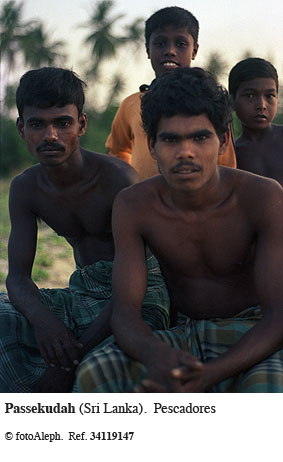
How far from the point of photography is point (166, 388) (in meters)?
2.17

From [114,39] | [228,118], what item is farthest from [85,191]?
[114,39]

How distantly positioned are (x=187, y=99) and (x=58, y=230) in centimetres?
131

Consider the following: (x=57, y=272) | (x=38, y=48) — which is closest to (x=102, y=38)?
(x=38, y=48)

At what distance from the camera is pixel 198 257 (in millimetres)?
2719

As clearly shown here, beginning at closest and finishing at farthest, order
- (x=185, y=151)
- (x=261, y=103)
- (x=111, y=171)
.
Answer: (x=185, y=151) → (x=111, y=171) → (x=261, y=103)

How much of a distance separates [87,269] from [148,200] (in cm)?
81

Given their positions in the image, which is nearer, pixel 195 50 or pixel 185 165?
pixel 185 165

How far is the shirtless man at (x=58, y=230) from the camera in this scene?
9.48ft

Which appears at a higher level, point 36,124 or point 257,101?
point 257,101

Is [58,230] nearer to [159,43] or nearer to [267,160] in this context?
[159,43]

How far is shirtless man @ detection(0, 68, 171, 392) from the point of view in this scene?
289cm

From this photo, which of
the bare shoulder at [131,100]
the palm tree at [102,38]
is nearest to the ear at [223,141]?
the bare shoulder at [131,100]

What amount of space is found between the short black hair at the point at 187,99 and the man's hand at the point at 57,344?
107 centimetres

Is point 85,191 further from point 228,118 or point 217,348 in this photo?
point 217,348
